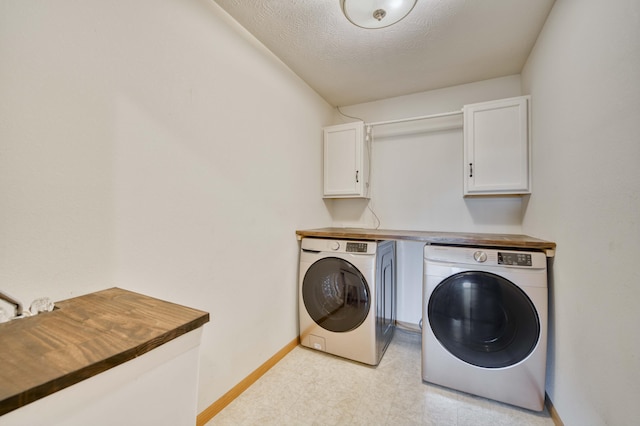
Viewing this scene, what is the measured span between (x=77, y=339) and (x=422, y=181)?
98.2 inches

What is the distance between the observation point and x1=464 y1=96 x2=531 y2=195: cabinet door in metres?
1.83

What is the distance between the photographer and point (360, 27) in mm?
1545

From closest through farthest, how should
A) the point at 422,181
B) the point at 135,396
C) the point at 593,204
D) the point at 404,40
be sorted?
1. the point at 135,396
2. the point at 593,204
3. the point at 404,40
4. the point at 422,181

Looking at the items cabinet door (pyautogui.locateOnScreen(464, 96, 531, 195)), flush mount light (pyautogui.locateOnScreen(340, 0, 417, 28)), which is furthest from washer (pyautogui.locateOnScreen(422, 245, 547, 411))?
flush mount light (pyautogui.locateOnScreen(340, 0, 417, 28))

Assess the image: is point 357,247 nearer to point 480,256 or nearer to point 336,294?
point 336,294

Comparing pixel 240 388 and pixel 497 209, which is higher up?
pixel 497 209

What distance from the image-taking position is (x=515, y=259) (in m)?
1.48

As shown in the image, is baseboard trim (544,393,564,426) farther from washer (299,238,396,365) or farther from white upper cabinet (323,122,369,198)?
white upper cabinet (323,122,369,198)

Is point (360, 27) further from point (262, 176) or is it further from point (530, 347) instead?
point (530, 347)

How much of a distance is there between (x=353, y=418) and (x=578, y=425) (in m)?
1.04

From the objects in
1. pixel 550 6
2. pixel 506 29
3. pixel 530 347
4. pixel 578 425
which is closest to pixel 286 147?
pixel 506 29

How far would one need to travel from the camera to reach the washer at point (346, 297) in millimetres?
1862

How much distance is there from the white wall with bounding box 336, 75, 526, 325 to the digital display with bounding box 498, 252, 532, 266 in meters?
0.76

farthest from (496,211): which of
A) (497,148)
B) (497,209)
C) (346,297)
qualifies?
(346,297)
